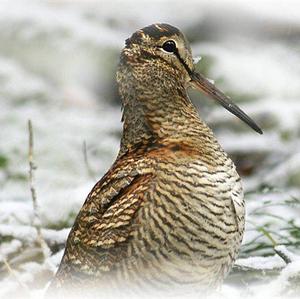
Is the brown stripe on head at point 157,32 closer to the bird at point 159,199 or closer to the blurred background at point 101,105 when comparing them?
the bird at point 159,199

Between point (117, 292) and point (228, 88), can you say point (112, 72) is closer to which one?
point (228, 88)

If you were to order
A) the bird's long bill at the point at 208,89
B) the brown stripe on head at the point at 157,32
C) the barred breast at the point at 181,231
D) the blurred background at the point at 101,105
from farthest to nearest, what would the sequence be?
the blurred background at the point at 101,105 < the bird's long bill at the point at 208,89 < the brown stripe on head at the point at 157,32 < the barred breast at the point at 181,231

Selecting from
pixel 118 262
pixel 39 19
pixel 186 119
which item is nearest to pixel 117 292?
pixel 118 262

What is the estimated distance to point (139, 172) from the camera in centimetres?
430

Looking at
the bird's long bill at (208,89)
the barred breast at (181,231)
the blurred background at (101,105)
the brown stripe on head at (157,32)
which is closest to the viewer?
the barred breast at (181,231)

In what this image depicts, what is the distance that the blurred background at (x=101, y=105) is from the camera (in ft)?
18.8

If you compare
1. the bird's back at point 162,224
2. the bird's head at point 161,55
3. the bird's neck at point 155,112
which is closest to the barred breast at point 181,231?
the bird's back at point 162,224

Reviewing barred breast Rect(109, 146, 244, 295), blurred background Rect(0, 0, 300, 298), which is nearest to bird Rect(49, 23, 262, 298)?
barred breast Rect(109, 146, 244, 295)

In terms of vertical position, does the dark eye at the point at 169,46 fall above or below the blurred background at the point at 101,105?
below

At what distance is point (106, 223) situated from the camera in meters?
4.31

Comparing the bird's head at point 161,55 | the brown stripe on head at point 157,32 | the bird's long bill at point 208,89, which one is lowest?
the bird's long bill at point 208,89

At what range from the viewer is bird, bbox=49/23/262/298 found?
164 inches

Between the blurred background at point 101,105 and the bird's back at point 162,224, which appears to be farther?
the blurred background at point 101,105

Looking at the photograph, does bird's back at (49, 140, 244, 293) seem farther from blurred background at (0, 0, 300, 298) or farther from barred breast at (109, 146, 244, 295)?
blurred background at (0, 0, 300, 298)
